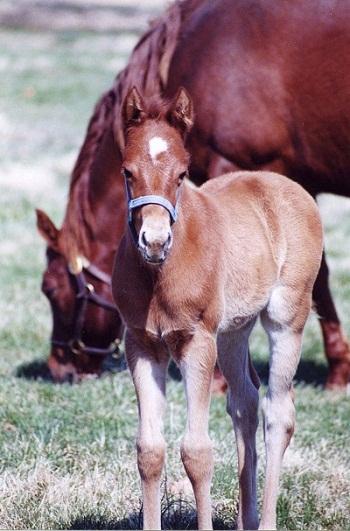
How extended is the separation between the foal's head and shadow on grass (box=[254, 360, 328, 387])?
332 cm

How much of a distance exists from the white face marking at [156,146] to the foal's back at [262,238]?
1.51ft

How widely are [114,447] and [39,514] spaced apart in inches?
35.8

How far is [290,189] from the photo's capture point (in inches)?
151

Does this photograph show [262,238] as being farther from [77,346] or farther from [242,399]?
[77,346]

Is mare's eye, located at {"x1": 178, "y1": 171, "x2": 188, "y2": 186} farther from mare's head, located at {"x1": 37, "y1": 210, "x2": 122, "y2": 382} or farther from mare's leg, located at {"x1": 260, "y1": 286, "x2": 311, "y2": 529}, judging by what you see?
mare's head, located at {"x1": 37, "y1": 210, "x2": 122, "y2": 382}

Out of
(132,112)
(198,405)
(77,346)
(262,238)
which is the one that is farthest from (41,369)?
(132,112)

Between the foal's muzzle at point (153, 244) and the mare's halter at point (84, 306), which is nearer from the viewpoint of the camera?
the foal's muzzle at point (153, 244)

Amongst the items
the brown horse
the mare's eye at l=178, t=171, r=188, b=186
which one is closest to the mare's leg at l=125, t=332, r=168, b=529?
the mare's eye at l=178, t=171, r=188, b=186

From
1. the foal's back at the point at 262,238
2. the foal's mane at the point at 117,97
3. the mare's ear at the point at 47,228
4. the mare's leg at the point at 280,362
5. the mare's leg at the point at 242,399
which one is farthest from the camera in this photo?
the mare's ear at the point at 47,228

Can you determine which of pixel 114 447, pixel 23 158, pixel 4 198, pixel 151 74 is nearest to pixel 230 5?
pixel 151 74

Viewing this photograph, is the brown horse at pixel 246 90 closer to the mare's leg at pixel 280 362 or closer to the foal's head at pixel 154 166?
the mare's leg at pixel 280 362

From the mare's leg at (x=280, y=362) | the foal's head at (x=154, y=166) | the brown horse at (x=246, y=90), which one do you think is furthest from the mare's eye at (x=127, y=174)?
the brown horse at (x=246, y=90)

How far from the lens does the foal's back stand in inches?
136

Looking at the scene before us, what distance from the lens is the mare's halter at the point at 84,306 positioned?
605 cm
